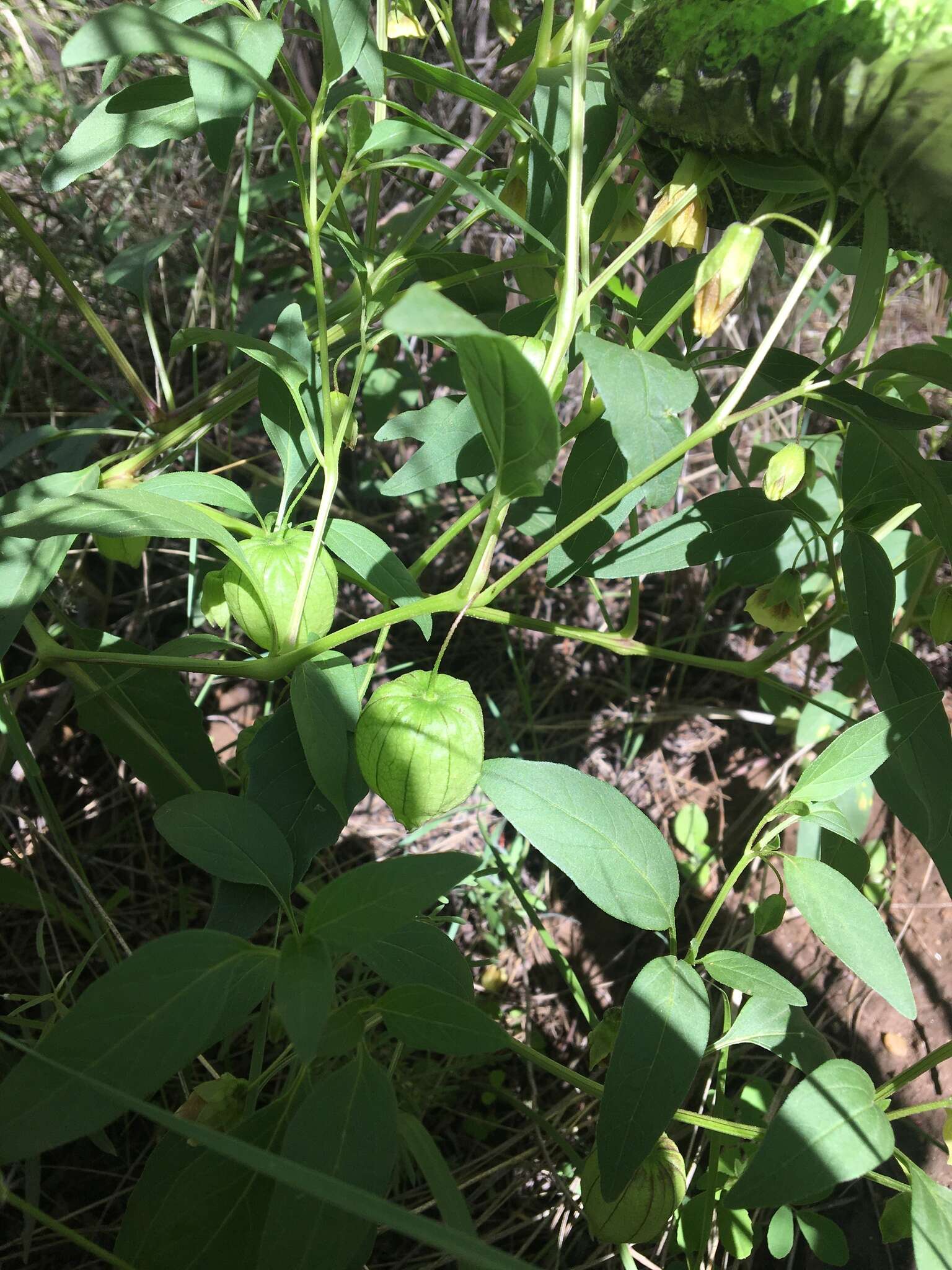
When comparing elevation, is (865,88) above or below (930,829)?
above

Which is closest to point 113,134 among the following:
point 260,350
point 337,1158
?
point 260,350

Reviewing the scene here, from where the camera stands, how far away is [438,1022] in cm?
66

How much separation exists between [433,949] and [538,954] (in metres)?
0.71

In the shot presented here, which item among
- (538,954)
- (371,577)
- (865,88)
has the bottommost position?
(538,954)

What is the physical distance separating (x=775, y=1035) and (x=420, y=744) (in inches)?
17.5

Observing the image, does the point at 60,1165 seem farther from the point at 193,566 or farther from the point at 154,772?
the point at 193,566

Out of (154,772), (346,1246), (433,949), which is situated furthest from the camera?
(154,772)

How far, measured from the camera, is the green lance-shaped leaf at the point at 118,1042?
22.7 inches

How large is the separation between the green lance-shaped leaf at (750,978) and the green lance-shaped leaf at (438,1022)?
9.5 inches

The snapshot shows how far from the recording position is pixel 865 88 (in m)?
0.71

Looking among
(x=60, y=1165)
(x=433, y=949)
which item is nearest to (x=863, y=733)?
(x=433, y=949)

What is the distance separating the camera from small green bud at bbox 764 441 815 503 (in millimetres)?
801

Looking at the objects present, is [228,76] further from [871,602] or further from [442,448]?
[871,602]

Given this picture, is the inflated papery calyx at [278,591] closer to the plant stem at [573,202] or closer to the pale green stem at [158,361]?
the plant stem at [573,202]
